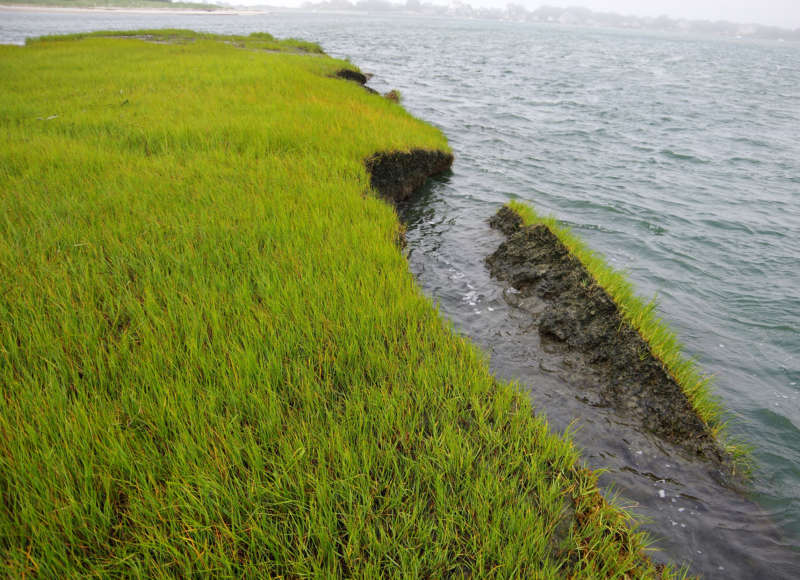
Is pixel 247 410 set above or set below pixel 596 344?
above

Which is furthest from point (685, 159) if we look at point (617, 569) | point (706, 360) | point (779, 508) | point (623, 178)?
point (617, 569)

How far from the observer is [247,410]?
2559mm

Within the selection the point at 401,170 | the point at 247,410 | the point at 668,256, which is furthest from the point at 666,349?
the point at 401,170

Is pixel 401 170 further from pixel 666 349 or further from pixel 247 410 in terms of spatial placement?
pixel 247 410

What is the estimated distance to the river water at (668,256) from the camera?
2945 mm

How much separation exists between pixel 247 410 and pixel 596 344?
3456 mm

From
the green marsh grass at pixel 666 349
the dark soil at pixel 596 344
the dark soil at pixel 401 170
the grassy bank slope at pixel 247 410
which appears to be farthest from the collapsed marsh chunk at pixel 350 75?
the green marsh grass at pixel 666 349

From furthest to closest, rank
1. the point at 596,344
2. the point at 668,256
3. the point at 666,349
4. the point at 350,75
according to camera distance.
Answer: the point at 350,75
the point at 668,256
the point at 596,344
the point at 666,349

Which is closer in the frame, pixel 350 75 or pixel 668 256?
pixel 668 256

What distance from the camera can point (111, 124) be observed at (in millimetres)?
7699


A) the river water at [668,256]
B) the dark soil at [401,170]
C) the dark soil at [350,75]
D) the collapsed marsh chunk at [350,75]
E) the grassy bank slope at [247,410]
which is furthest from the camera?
the collapsed marsh chunk at [350,75]

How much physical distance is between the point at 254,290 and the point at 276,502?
7.18ft

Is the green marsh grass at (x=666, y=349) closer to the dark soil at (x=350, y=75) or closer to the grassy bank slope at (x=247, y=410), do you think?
the grassy bank slope at (x=247, y=410)

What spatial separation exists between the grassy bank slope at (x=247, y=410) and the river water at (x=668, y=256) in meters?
0.89
